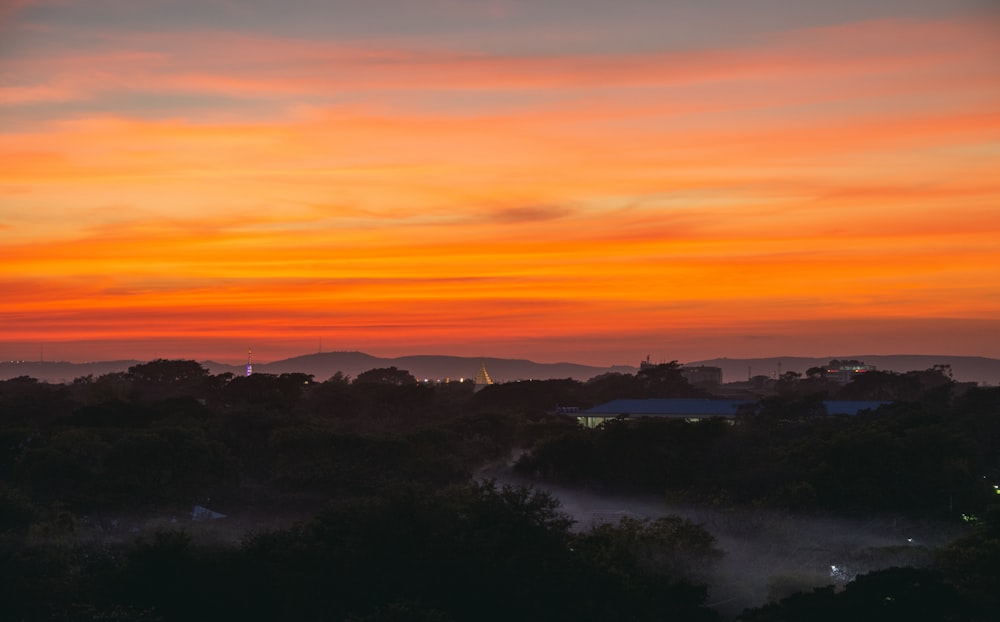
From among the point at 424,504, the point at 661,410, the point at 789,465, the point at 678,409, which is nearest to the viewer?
the point at 424,504

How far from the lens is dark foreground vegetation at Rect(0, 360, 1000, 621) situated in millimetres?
24375

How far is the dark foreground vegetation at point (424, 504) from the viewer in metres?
24.4

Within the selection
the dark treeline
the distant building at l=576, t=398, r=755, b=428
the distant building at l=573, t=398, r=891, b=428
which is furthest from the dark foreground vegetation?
the distant building at l=576, t=398, r=755, b=428

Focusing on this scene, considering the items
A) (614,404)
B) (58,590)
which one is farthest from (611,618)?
(614,404)

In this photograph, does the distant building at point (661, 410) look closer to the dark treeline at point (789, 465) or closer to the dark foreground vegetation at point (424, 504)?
the dark foreground vegetation at point (424, 504)

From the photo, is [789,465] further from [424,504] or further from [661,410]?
[661,410]

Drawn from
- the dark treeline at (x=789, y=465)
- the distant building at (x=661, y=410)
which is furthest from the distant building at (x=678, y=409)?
the dark treeline at (x=789, y=465)

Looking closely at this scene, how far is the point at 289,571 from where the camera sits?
25438 millimetres

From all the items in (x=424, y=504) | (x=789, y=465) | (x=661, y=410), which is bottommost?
(x=789, y=465)

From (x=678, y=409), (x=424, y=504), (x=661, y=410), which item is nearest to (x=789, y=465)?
(x=424, y=504)

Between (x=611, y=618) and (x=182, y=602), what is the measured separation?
9.11 m

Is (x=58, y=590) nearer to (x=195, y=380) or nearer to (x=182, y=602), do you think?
(x=182, y=602)

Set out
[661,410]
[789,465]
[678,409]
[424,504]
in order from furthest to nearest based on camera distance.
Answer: [661,410]
[678,409]
[789,465]
[424,504]

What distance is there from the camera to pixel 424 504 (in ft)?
86.9
